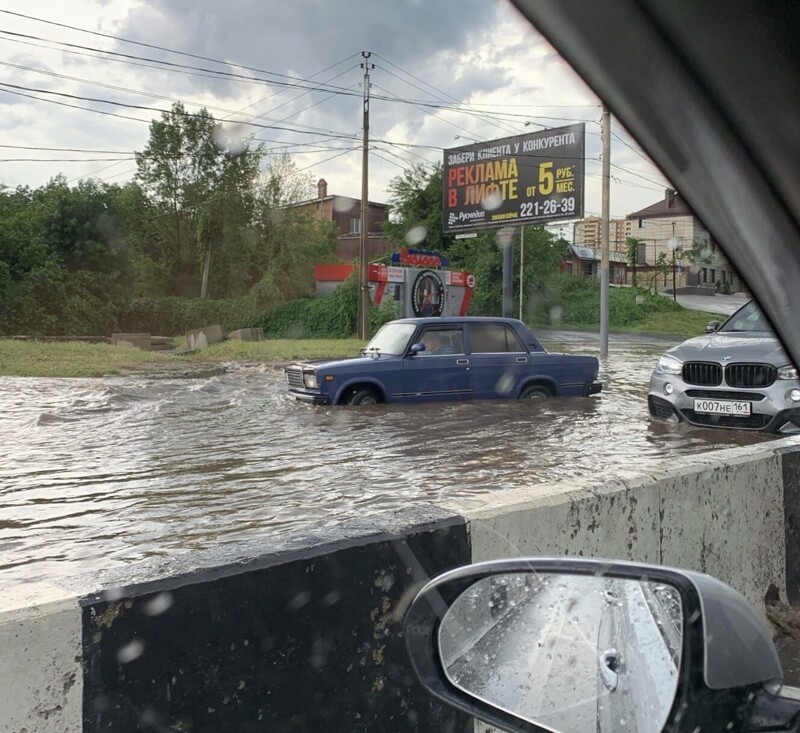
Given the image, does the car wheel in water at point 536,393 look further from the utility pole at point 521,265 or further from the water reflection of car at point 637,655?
the utility pole at point 521,265

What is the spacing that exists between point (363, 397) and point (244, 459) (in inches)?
131

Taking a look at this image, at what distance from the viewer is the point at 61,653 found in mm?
1831

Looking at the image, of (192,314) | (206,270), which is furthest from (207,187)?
(192,314)

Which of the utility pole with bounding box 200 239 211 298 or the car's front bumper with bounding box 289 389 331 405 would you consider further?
the utility pole with bounding box 200 239 211 298

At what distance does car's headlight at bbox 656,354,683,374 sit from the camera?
973 cm

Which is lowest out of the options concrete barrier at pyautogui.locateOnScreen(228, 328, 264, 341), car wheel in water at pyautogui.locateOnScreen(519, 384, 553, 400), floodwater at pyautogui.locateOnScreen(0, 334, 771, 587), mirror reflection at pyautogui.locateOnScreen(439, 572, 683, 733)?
floodwater at pyautogui.locateOnScreen(0, 334, 771, 587)

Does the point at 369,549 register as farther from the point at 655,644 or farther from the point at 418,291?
the point at 418,291

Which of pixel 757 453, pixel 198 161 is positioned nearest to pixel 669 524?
pixel 757 453

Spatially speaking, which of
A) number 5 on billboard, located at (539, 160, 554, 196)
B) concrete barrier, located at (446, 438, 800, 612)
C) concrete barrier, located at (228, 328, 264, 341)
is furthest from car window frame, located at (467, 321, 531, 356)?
concrete barrier, located at (228, 328, 264, 341)

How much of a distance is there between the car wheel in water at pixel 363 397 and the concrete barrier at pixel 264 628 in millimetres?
8768

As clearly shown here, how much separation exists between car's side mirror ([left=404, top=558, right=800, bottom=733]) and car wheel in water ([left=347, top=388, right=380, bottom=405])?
34.7 feet

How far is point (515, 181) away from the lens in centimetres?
3203

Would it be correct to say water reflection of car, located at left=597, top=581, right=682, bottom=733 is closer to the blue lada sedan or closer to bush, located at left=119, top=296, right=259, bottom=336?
the blue lada sedan

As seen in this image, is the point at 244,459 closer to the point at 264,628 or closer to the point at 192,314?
the point at 264,628
